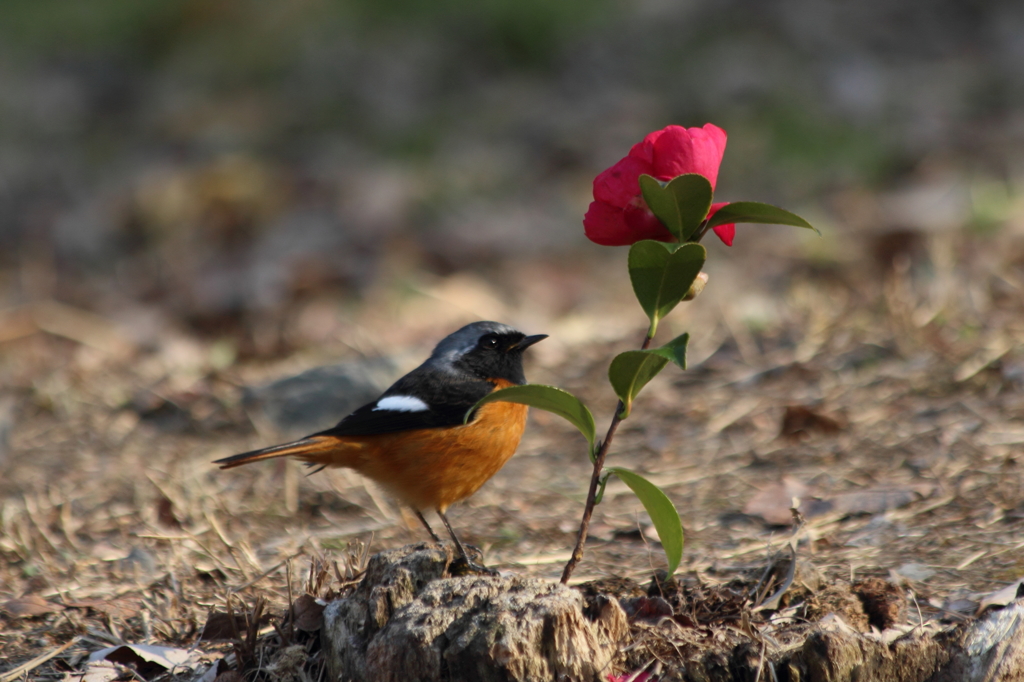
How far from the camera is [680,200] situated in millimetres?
2385

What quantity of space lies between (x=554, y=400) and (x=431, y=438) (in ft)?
5.20

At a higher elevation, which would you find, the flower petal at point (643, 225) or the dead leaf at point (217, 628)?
the flower petal at point (643, 225)

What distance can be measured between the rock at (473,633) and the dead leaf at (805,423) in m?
2.57

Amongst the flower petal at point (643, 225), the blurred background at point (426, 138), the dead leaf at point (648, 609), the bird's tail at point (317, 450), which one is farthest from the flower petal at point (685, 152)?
the blurred background at point (426, 138)

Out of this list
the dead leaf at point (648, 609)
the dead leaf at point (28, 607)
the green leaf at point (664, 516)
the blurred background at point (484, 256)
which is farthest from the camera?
the blurred background at point (484, 256)

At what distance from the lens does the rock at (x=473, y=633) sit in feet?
7.67

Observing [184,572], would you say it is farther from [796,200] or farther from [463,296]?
[796,200]

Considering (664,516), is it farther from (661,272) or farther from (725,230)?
(725,230)

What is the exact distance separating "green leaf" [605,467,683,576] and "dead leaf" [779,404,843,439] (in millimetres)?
2495

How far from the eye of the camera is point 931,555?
132 inches

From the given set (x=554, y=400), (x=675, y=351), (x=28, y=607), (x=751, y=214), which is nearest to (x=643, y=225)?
(x=751, y=214)

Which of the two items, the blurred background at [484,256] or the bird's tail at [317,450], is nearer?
the bird's tail at [317,450]

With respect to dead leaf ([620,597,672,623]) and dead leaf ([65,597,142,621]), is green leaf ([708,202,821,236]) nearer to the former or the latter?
dead leaf ([620,597,672,623])

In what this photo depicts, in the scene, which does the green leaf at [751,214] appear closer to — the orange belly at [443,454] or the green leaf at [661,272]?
the green leaf at [661,272]
